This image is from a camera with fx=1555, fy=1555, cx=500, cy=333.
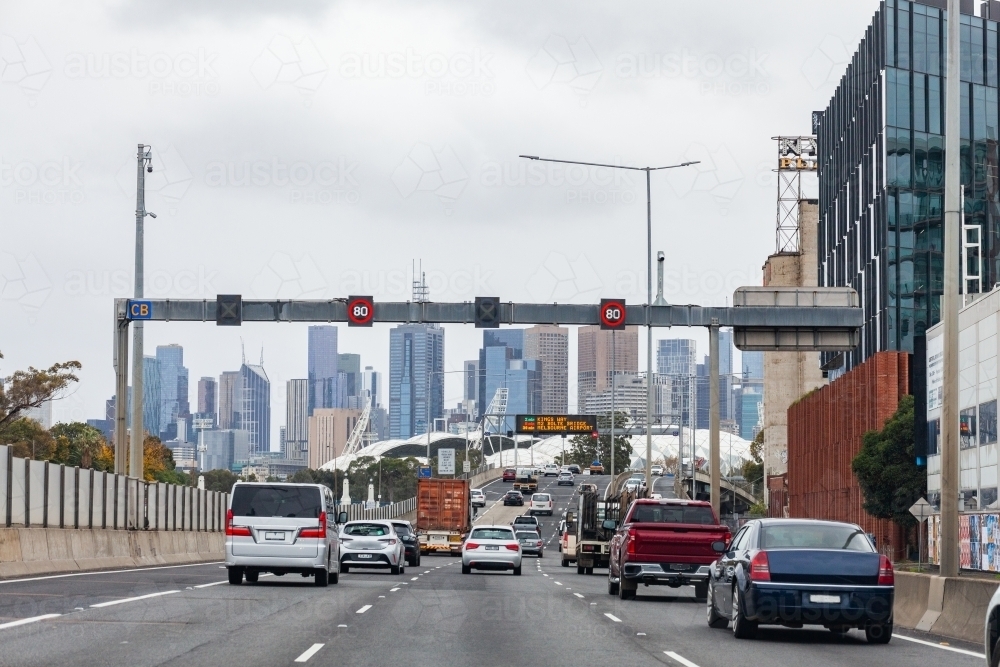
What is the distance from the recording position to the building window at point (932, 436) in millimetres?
58469

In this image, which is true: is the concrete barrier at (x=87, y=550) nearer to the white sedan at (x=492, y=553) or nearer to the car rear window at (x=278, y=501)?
the car rear window at (x=278, y=501)

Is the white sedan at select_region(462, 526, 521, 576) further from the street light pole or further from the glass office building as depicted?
the glass office building

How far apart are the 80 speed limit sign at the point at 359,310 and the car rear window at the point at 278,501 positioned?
14643 mm

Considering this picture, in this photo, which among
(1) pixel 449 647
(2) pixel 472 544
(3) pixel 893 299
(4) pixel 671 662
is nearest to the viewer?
(4) pixel 671 662

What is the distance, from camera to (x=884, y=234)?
267ft

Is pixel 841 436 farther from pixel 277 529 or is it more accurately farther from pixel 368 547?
pixel 277 529

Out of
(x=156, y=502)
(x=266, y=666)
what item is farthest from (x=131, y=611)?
(x=156, y=502)

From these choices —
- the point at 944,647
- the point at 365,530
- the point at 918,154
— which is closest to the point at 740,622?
the point at 944,647

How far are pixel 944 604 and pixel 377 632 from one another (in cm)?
735

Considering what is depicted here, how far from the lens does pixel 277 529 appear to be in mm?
28188

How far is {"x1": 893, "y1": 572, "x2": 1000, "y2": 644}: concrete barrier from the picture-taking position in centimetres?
1836

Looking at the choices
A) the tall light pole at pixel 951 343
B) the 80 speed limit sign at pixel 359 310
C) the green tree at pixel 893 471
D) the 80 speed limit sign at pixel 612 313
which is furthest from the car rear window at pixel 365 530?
the green tree at pixel 893 471

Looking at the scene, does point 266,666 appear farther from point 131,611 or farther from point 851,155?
point 851,155

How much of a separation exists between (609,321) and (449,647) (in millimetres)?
27711
